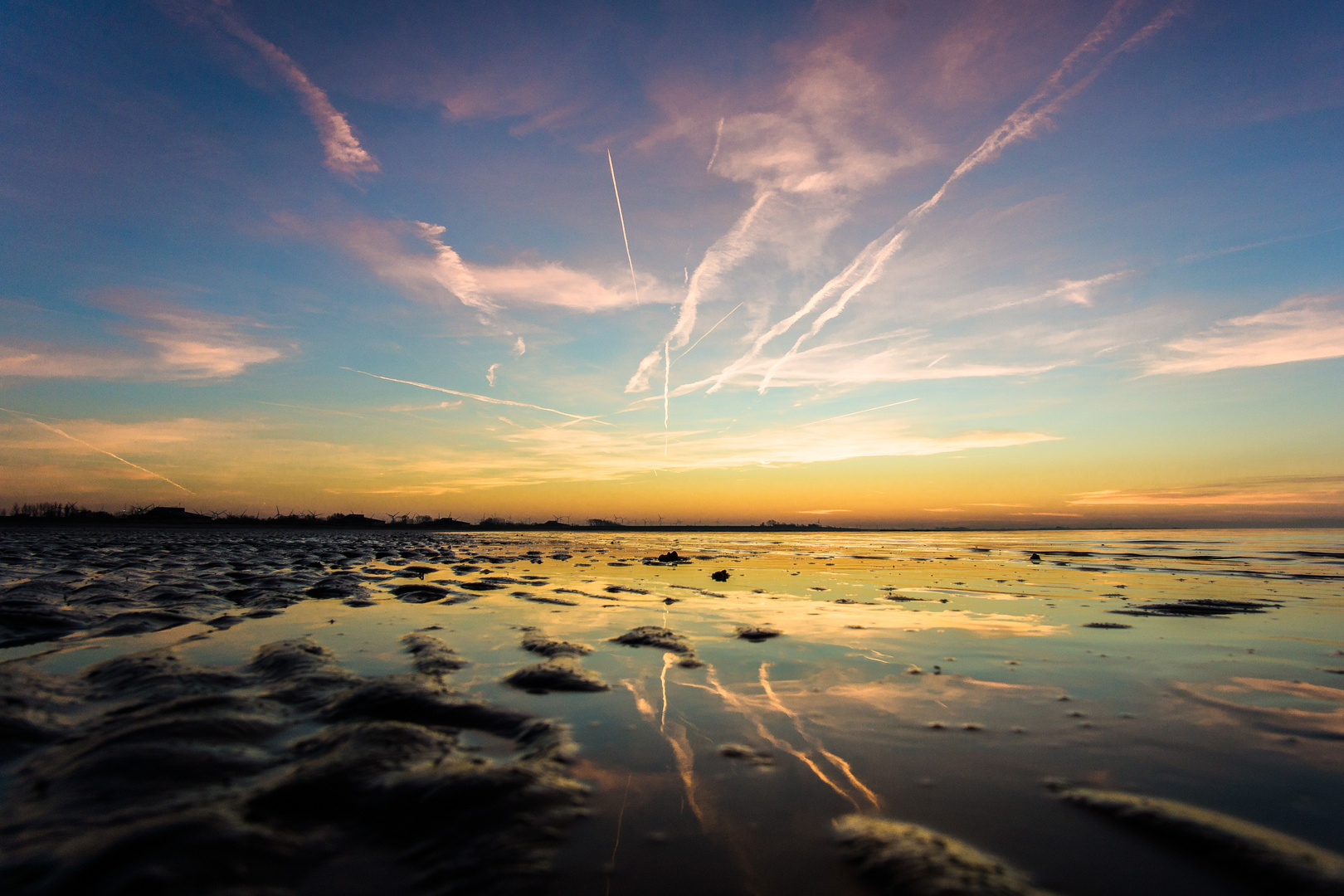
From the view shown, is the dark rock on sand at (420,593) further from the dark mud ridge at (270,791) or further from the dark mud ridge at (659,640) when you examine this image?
the dark mud ridge at (270,791)

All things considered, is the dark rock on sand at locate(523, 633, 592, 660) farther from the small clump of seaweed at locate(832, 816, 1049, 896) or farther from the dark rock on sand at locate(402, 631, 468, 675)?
the small clump of seaweed at locate(832, 816, 1049, 896)

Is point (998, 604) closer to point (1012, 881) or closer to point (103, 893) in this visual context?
point (1012, 881)

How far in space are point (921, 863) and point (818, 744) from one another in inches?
71.0

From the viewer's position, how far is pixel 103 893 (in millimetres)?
2326

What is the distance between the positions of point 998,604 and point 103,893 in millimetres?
14957

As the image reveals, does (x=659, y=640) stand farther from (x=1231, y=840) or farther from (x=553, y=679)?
(x=1231, y=840)

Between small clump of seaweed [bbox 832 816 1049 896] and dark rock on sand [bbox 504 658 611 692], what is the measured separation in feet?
11.9

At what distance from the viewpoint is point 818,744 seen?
471cm

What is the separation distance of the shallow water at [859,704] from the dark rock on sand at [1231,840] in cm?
16

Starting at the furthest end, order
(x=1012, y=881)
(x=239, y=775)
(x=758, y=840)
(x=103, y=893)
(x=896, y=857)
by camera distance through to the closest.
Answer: (x=239, y=775) → (x=758, y=840) → (x=896, y=857) → (x=1012, y=881) → (x=103, y=893)

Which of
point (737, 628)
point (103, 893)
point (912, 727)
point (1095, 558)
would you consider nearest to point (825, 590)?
point (737, 628)

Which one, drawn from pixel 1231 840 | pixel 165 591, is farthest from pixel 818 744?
pixel 165 591

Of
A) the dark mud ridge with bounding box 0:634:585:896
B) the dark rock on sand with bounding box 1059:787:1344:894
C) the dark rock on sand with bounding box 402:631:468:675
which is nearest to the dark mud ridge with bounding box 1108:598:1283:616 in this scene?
the dark rock on sand with bounding box 1059:787:1344:894

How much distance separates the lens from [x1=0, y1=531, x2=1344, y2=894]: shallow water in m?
3.16
